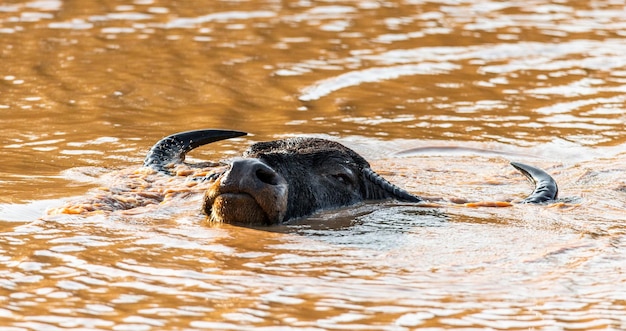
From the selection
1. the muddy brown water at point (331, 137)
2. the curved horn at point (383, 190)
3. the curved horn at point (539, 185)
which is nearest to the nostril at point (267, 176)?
the muddy brown water at point (331, 137)

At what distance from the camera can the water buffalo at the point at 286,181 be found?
5977 mm

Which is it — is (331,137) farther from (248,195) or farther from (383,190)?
(248,195)

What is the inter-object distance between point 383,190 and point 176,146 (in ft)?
4.89

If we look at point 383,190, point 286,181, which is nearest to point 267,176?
point 286,181

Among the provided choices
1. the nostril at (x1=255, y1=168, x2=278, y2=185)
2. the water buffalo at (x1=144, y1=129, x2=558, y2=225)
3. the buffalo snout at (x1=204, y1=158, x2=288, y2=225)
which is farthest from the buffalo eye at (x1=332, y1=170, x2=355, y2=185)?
the nostril at (x1=255, y1=168, x2=278, y2=185)

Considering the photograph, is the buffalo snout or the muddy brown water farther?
the buffalo snout

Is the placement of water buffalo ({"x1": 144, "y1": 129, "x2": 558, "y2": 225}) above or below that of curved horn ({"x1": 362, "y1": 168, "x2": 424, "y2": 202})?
above

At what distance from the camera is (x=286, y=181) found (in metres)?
6.30

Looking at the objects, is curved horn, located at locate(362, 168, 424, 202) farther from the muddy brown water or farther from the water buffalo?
the muddy brown water

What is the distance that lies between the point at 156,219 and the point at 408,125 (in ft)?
12.1

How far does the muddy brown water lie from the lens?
4934 millimetres

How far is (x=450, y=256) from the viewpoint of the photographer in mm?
5746

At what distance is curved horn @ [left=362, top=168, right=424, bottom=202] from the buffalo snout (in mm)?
886

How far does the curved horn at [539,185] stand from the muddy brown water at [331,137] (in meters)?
0.13
